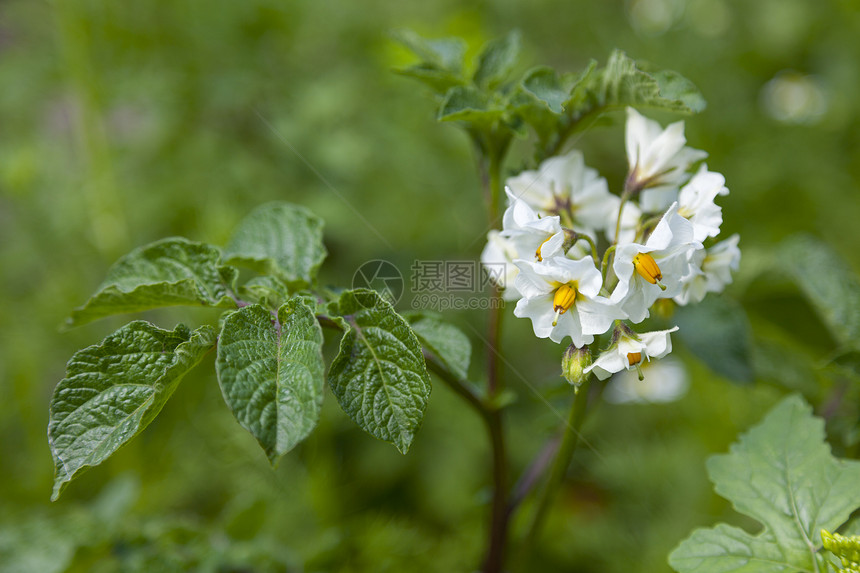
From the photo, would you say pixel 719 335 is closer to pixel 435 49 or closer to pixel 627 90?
pixel 627 90

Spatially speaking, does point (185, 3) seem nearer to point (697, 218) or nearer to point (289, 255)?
point (289, 255)

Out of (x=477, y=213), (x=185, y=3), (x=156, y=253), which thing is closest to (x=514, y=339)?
(x=477, y=213)

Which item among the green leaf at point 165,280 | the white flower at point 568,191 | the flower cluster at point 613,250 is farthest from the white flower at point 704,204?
the green leaf at point 165,280

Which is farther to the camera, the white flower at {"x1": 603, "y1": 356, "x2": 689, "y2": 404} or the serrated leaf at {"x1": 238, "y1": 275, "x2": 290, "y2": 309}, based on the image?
the white flower at {"x1": 603, "y1": 356, "x2": 689, "y2": 404}

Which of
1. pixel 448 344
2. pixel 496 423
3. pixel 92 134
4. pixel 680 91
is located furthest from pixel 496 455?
pixel 92 134

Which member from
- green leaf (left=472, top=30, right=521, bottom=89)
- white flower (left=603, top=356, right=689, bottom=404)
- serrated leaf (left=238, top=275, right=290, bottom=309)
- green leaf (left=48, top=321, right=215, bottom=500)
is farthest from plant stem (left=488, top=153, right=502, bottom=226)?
white flower (left=603, top=356, right=689, bottom=404)

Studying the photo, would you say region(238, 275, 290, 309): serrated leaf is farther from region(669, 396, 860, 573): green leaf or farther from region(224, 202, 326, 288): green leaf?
region(669, 396, 860, 573): green leaf
